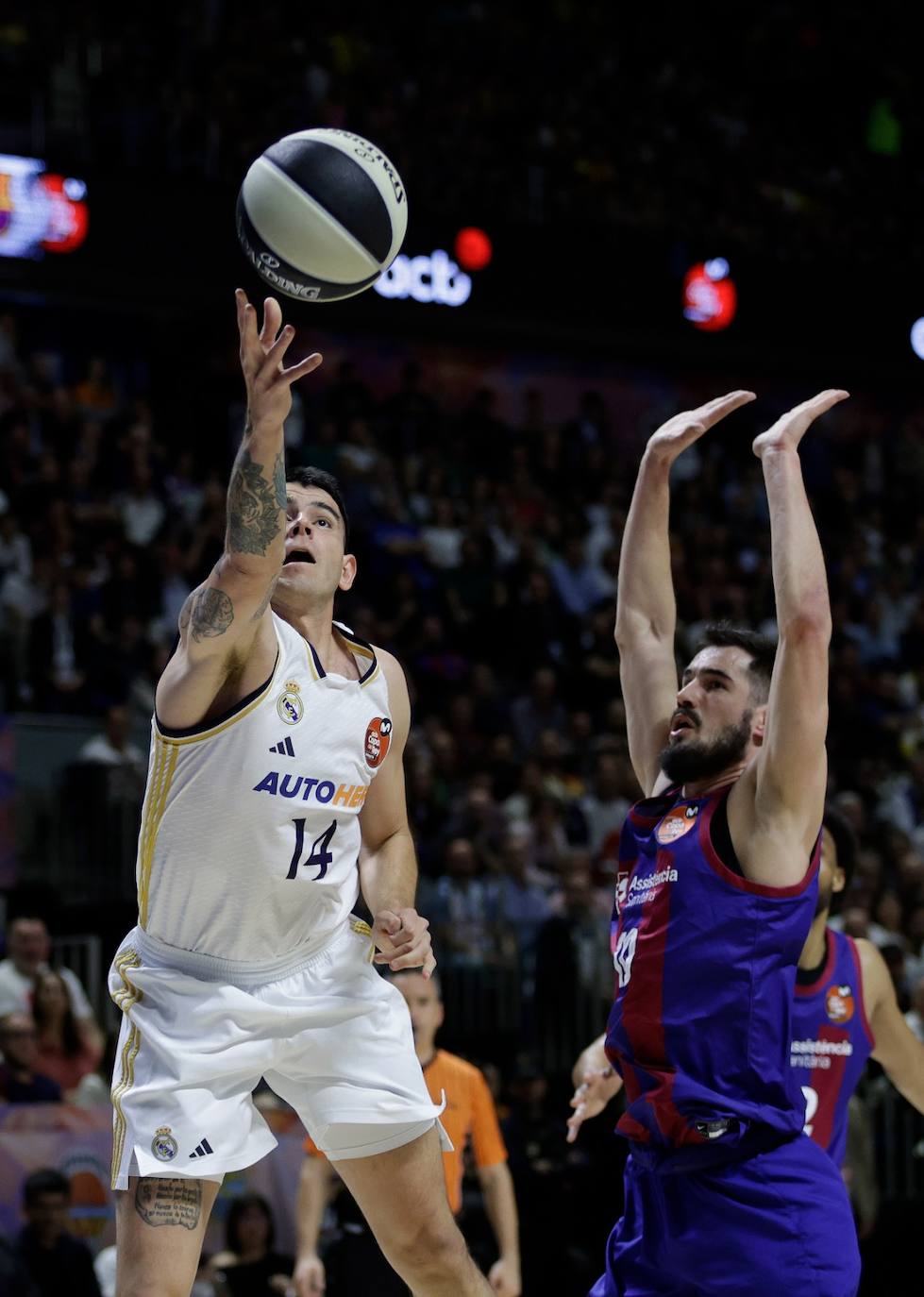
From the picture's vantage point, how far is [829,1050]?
5762 millimetres

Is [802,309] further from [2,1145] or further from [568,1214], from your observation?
A: [2,1145]

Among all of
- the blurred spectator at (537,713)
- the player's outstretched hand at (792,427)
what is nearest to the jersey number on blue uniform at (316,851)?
the player's outstretched hand at (792,427)

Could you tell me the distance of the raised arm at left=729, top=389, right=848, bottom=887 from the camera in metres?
3.93

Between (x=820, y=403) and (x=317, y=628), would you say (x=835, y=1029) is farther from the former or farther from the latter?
(x=820, y=403)

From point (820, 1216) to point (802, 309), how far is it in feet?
50.6

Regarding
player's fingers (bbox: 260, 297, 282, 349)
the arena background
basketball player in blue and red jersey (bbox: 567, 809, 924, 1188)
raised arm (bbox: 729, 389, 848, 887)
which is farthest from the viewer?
the arena background

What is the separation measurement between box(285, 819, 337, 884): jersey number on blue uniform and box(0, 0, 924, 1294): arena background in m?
4.00

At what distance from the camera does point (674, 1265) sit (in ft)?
12.6

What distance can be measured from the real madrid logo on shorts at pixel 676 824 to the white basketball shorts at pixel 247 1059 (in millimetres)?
1085

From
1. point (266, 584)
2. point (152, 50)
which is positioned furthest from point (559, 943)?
point (152, 50)

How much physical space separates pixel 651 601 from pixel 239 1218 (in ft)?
14.5

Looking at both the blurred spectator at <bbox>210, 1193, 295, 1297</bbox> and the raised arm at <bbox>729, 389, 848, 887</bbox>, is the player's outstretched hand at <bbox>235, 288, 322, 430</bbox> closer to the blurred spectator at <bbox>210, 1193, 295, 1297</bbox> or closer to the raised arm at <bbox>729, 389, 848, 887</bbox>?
the raised arm at <bbox>729, 389, 848, 887</bbox>

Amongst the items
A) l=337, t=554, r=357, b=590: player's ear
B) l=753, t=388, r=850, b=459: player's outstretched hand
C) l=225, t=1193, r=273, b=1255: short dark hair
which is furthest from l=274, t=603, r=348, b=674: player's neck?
l=225, t=1193, r=273, b=1255: short dark hair

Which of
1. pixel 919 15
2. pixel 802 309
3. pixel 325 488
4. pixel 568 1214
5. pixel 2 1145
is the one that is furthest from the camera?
pixel 919 15
